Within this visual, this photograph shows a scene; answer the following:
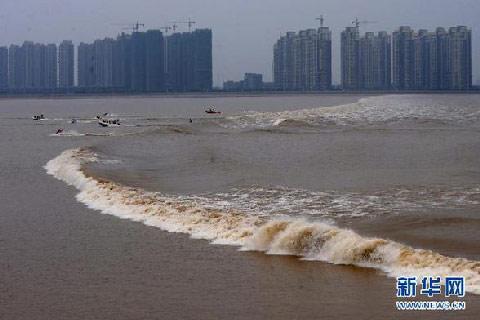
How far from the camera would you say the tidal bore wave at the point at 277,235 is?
12.6 m

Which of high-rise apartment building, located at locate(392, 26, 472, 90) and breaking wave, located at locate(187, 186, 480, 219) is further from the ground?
high-rise apartment building, located at locate(392, 26, 472, 90)

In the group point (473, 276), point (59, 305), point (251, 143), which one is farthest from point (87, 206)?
point (251, 143)

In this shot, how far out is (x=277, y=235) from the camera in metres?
15.1

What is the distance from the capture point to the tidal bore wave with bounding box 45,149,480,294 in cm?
1256

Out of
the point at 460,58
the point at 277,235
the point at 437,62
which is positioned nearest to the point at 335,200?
the point at 277,235

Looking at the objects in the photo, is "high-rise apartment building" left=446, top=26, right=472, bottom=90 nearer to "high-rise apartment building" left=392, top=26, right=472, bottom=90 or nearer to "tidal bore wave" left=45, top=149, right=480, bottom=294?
"high-rise apartment building" left=392, top=26, right=472, bottom=90

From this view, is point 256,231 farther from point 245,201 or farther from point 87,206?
point 87,206

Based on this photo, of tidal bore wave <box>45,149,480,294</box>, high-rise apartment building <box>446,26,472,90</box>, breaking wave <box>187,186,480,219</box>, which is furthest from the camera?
high-rise apartment building <box>446,26,472,90</box>

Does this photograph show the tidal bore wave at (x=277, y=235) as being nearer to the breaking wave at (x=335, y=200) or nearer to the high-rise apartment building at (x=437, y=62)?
the breaking wave at (x=335, y=200)

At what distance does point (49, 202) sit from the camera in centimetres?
2166

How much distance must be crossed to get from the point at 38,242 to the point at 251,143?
2835 cm

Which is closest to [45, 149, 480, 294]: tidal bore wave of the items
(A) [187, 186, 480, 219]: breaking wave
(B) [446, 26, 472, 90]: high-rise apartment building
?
(A) [187, 186, 480, 219]: breaking wave

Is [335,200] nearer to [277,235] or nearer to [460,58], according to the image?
[277,235]

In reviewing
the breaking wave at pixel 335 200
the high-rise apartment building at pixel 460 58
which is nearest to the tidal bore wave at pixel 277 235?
the breaking wave at pixel 335 200
